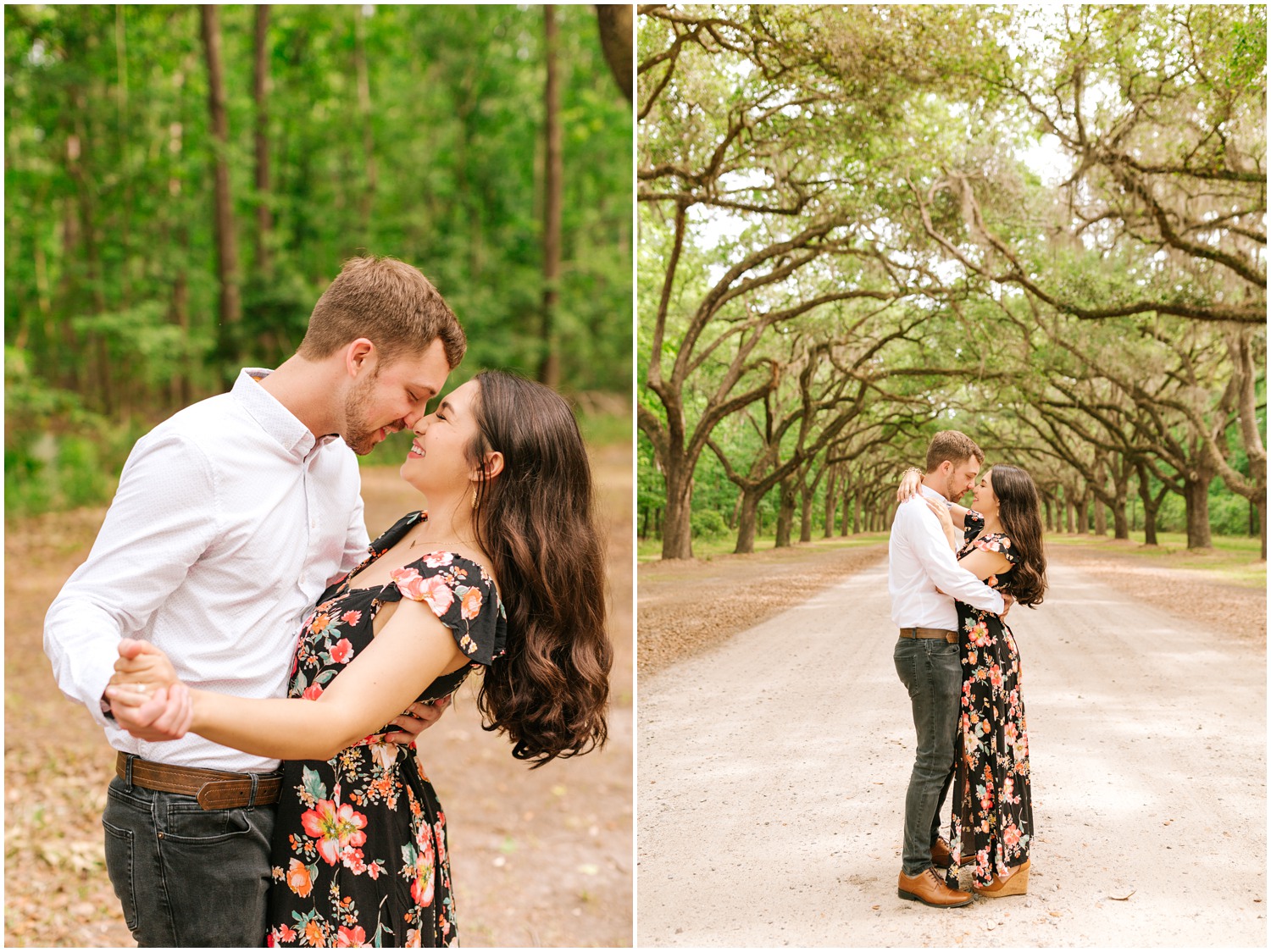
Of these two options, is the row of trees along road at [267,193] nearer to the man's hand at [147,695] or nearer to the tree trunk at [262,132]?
the tree trunk at [262,132]

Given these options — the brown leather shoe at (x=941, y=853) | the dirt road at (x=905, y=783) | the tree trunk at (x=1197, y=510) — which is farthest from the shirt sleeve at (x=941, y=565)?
the tree trunk at (x=1197, y=510)

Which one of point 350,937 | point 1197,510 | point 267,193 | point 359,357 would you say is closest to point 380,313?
point 359,357

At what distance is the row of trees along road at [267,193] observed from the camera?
1248cm

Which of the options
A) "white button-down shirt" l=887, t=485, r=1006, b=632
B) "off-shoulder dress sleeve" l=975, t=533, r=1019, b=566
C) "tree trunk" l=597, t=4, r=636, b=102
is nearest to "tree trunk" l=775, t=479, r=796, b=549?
"white button-down shirt" l=887, t=485, r=1006, b=632

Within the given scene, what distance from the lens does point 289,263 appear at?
14211mm

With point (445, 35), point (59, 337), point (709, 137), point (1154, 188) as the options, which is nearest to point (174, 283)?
point (59, 337)

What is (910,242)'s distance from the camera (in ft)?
11.2

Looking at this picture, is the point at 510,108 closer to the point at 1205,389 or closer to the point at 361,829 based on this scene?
the point at 1205,389

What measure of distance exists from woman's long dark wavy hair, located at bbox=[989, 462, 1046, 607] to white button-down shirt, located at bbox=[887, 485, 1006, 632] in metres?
0.16

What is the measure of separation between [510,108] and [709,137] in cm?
1560

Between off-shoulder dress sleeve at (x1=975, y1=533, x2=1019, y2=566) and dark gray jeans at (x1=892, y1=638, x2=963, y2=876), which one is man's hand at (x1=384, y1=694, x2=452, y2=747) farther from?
off-shoulder dress sleeve at (x1=975, y1=533, x2=1019, y2=566)

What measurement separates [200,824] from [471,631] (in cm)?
63

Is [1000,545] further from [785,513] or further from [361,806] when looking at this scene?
[361,806]

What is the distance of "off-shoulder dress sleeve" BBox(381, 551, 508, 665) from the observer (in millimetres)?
1604
